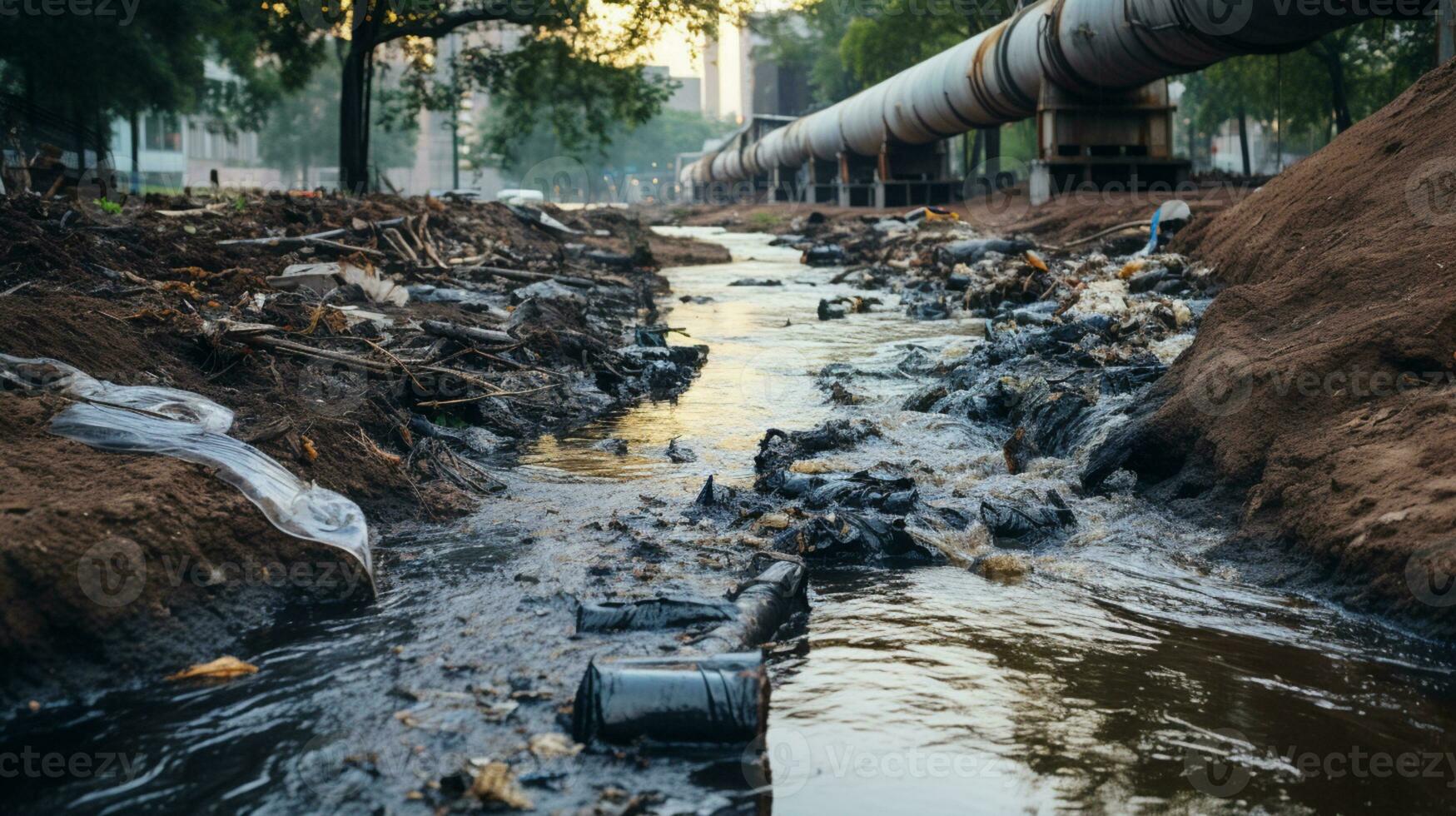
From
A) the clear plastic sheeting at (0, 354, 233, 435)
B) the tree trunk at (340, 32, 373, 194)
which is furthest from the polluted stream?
the tree trunk at (340, 32, 373, 194)

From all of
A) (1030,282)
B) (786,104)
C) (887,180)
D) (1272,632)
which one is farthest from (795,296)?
(786,104)

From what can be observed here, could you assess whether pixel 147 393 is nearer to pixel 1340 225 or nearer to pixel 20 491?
pixel 20 491

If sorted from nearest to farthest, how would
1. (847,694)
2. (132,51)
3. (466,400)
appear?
(847,694), (466,400), (132,51)

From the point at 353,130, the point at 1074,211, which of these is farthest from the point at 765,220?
the point at 1074,211

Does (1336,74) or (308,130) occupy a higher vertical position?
(308,130)

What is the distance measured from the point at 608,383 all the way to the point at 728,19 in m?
14.6

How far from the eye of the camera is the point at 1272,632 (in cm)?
348

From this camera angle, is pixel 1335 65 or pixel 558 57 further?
pixel 1335 65

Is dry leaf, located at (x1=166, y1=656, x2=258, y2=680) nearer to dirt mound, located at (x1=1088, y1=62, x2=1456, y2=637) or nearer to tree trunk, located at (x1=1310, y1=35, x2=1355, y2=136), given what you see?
dirt mound, located at (x1=1088, y1=62, x2=1456, y2=637)

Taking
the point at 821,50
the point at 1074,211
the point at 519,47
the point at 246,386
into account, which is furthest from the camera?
the point at 821,50

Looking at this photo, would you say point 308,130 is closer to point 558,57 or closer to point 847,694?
point 558,57

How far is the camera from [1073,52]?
1566cm

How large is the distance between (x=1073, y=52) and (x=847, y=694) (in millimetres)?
14345

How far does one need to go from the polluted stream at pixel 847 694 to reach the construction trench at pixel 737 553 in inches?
0.6
